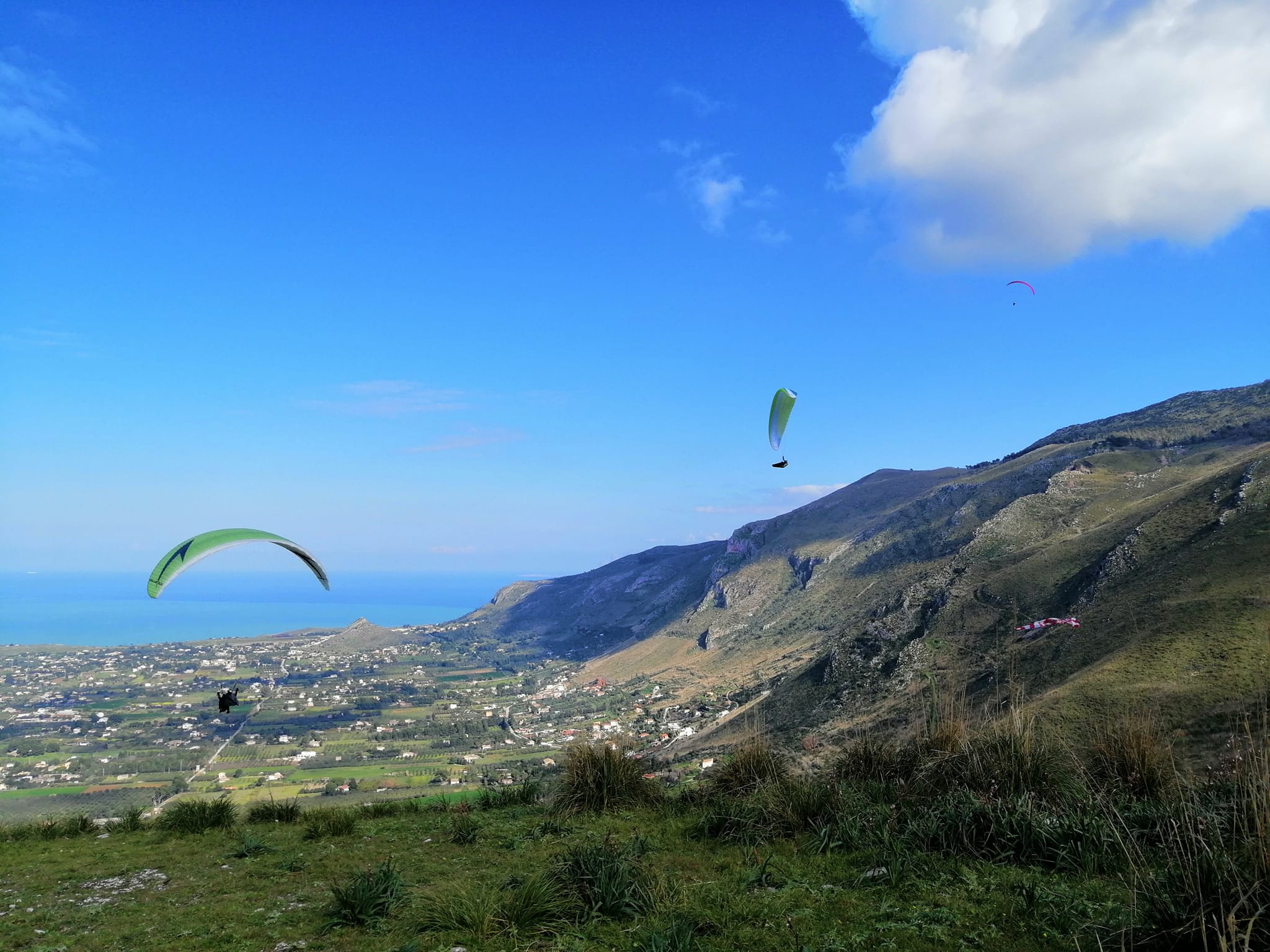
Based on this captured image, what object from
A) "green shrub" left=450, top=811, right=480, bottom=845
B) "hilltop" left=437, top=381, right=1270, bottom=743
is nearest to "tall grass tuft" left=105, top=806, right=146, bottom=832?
"green shrub" left=450, top=811, right=480, bottom=845

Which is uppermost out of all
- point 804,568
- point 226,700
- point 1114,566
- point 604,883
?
point 226,700

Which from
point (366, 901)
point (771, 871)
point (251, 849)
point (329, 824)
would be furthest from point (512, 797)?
point (771, 871)

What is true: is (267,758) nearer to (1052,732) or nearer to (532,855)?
(532,855)

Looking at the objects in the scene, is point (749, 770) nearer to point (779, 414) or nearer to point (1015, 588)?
point (779, 414)

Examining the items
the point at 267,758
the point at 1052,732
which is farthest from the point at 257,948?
the point at 267,758

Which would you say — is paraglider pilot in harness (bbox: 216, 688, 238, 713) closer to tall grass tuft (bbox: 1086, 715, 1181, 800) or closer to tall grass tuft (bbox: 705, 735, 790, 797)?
tall grass tuft (bbox: 705, 735, 790, 797)

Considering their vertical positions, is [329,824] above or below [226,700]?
below

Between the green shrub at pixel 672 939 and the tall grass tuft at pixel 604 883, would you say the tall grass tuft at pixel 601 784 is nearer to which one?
the tall grass tuft at pixel 604 883
